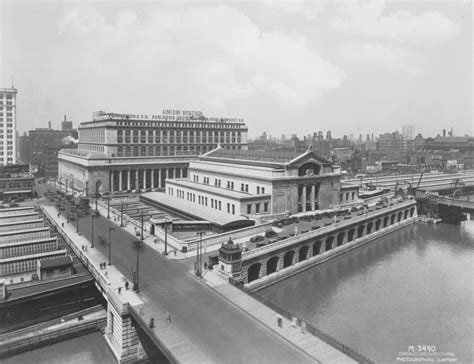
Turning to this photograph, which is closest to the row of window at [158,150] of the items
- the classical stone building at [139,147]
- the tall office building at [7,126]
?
the classical stone building at [139,147]

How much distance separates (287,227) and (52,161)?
14112 cm

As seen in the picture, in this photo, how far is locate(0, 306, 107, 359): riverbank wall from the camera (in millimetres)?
44656

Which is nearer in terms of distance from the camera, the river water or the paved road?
the paved road

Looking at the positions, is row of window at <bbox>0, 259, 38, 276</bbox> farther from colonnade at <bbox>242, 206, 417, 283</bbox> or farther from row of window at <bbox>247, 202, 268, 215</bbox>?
row of window at <bbox>247, 202, 268, 215</bbox>

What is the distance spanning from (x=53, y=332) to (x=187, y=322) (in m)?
18.1

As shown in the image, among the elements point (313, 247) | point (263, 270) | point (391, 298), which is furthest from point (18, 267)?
point (391, 298)

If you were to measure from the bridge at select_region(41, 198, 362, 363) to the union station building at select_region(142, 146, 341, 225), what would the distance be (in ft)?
83.6

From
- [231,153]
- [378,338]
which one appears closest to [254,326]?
[378,338]

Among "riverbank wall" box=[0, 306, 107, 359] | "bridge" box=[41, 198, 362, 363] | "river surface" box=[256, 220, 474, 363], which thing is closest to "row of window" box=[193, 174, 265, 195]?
"river surface" box=[256, 220, 474, 363]

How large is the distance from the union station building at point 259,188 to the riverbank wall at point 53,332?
30.2 m

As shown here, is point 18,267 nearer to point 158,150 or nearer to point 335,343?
point 335,343

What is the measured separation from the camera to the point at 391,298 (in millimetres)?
56594

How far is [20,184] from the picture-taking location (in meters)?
124

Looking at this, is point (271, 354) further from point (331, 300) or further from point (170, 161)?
point (170, 161)
